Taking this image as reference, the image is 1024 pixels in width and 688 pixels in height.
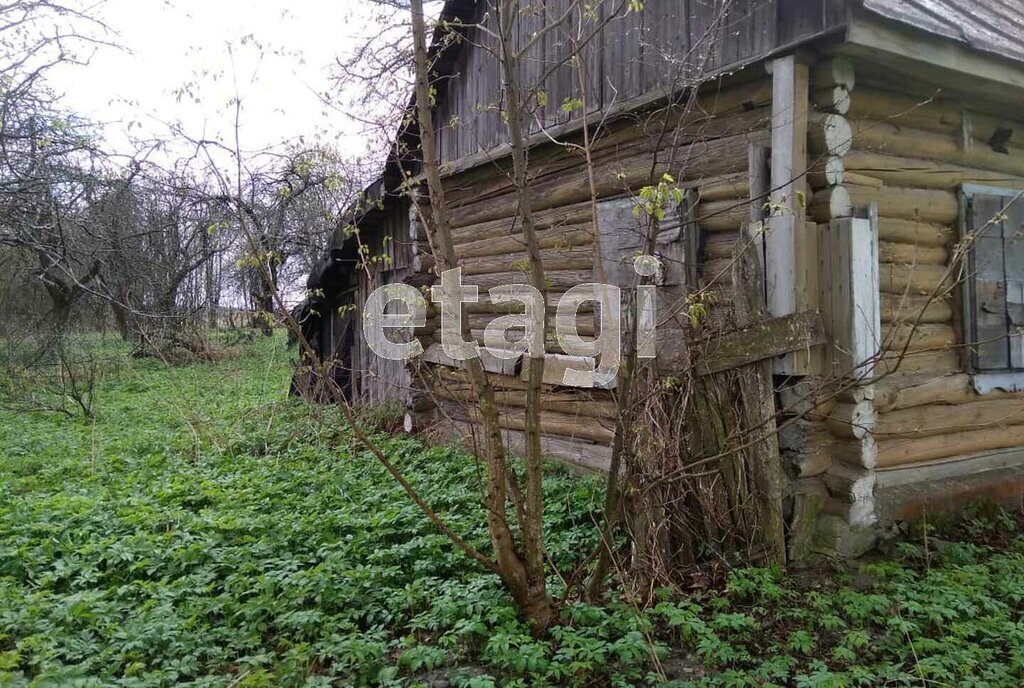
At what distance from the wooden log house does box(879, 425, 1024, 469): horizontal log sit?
0.05 feet

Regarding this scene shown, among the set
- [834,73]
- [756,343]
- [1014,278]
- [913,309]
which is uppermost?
[834,73]

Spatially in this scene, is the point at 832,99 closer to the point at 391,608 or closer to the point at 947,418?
the point at 947,418

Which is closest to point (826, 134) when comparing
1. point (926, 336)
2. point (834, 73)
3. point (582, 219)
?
point (834, 73)

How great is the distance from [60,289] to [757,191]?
1573 centimetres

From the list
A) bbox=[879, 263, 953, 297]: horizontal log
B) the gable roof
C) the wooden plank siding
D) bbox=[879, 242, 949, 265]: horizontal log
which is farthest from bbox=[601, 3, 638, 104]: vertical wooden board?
bbox=[879, 263, 953, 297]: horizontal log

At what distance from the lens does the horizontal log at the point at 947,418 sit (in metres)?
5.20

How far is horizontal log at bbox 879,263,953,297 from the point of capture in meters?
5.17

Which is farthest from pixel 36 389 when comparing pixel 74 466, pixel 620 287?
pixel 620 287

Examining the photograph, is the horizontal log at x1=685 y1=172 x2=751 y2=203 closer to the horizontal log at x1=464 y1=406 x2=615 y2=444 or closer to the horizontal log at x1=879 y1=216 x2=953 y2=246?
the horizontal log at x1=879 y1=216 x2=953 y2=246

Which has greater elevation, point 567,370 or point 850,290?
point 850,290

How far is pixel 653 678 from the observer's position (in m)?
3.36

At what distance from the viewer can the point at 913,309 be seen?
5.26m

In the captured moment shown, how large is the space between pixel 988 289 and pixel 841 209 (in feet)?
5.63

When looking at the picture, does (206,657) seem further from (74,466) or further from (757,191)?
(74,466)
